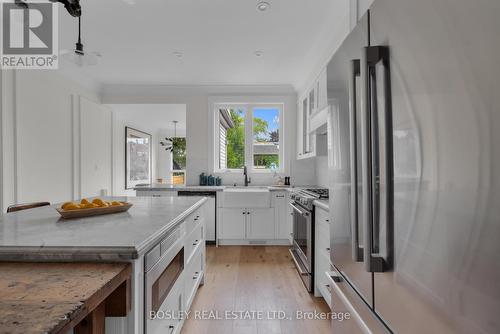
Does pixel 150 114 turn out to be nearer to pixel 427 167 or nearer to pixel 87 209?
pixel 87 209

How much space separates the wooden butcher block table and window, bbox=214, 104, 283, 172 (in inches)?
150

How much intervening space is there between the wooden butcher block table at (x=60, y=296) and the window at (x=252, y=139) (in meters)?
3.80

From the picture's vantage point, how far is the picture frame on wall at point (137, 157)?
5.78 m

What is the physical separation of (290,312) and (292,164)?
270 cm

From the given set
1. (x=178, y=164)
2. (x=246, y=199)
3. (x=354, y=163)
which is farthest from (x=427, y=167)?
(x=178, y=164)

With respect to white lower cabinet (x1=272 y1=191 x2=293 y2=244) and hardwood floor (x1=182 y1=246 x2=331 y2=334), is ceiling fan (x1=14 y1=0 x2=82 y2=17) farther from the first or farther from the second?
white lower cabinet (x1=272 y1=191 x2=293 y2=244)

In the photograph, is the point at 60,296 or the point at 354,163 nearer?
the point at 60,296

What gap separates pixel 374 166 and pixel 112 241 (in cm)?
99

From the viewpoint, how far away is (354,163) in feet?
3.12

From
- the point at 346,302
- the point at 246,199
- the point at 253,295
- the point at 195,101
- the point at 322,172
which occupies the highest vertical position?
the point at 195,101

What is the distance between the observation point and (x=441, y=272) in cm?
57

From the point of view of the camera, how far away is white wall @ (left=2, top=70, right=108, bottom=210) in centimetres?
276

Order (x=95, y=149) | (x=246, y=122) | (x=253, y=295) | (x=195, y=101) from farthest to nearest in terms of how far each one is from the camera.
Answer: (x=246, y=122) → (x=195, y=101) → (x=95, y=149) → (x=253, y=295)

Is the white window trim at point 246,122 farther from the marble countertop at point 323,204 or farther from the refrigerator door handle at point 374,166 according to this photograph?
the refrigerator door handle at point 374,166
